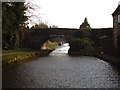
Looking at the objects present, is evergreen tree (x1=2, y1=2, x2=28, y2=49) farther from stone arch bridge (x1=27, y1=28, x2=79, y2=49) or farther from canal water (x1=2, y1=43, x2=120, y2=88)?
stone arch bridge (x1=27, y1=28, x2=79, y2=49)

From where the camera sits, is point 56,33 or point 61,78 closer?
point 61,78

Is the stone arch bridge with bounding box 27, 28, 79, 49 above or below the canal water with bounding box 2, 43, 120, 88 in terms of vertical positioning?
above

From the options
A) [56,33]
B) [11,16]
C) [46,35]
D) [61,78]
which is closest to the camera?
[61,78]

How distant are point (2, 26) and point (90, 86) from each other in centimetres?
1203

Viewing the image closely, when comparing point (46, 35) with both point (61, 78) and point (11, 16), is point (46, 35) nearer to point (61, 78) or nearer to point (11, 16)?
point (11, 16)

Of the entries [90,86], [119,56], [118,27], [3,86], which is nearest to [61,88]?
[90,86]

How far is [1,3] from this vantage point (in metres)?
13.0

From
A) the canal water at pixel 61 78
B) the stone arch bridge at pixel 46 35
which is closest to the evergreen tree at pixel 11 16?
the canal water at pixel 61 78

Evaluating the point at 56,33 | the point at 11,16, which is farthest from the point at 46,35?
the point at 11,16

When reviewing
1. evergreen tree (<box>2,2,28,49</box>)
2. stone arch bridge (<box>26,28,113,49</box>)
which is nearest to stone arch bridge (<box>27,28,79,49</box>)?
stone arch bridge (<box>26,28,113,49</box>)

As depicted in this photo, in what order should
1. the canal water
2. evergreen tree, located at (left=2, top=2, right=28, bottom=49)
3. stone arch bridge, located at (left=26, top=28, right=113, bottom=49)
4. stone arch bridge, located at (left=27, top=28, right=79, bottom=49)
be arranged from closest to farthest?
the canal water → evergreen tree, located at (left=2, top=2, right=28, bottom=49) → stone arch bridge, located at (left=26, top=28, right=113, bottom=49) → stone arch bridge, located at (left=27, top=28, right=79, bottom=49)

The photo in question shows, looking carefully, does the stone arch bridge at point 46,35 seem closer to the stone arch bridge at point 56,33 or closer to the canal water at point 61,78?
the stone arch bridge at point 56,33

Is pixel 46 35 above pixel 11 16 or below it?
below

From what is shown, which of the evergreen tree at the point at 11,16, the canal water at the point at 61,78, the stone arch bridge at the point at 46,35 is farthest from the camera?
the stone arch bridge at the point at 46,35
